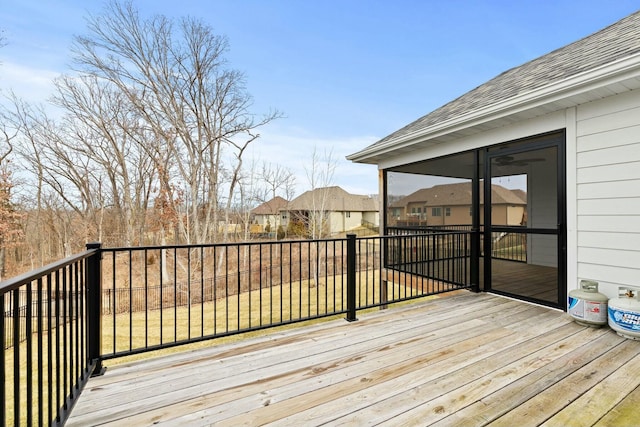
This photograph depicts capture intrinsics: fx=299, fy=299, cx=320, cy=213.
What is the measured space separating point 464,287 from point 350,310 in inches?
71.3

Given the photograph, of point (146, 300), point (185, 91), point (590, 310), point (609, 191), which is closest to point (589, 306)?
point (590, 310)

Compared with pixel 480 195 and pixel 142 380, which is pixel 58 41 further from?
pixel 480 195

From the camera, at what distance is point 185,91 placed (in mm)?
10930

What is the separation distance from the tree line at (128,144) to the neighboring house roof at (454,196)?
7.90 meters

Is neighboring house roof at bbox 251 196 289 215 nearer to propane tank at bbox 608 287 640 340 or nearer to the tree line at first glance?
the tree line

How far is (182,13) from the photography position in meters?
9.46

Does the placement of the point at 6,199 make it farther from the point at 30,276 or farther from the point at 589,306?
the point at 589,306

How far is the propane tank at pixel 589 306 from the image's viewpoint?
262cm

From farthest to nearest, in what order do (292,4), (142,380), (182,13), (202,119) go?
1. (202,119)
2. (182,13)
3. (292,4)
4. (142,380)

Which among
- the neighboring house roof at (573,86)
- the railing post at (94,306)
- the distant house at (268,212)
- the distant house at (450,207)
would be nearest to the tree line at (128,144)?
the distant house at (268,212)

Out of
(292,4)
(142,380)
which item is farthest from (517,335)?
(292,4)

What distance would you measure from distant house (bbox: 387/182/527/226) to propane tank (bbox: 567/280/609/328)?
3.52ft

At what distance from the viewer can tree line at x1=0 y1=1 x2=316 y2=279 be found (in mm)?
9906

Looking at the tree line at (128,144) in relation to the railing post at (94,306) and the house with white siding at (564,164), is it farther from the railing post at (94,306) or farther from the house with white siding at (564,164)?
the railing post at (94,306)
